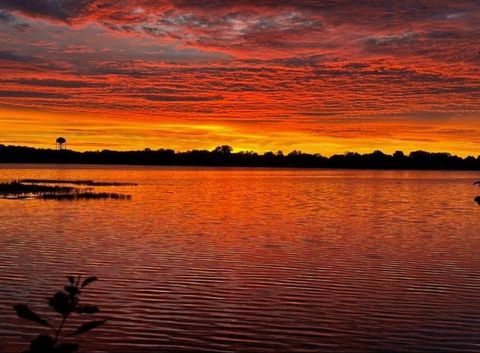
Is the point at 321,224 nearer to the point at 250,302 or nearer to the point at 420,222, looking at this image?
the point at 420,222

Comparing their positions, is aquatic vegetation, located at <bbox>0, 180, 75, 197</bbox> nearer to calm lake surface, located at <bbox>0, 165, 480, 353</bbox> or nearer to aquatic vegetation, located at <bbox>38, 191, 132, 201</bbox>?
aquatic vegetation, located at <bbox>38, 191, 132, 201</bbox>

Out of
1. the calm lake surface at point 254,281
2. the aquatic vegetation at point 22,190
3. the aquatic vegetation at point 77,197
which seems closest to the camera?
the calm lake surface at point 254,281

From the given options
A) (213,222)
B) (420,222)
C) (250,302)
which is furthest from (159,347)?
(420,222)

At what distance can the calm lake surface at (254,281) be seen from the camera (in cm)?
1513

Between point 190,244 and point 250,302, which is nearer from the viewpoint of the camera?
point 250,302

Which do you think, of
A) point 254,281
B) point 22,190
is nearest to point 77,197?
point 22,190

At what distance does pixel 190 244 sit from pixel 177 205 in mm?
27370

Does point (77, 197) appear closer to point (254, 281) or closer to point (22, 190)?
point (22, 190)

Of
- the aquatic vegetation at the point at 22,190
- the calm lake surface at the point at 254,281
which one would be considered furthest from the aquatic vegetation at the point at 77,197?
the calm lake surface at the point at 254,281

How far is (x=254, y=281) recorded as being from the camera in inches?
859

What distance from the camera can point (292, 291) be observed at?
20312 millimetres

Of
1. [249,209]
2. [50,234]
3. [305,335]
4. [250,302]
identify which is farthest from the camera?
[249,209]

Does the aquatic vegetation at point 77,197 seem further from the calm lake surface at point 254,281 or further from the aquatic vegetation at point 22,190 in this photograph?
the calm lake surface at point 254,281

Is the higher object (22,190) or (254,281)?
(22,190)
